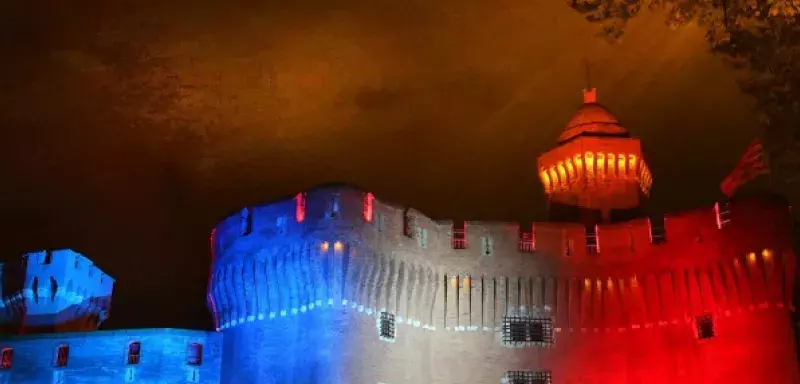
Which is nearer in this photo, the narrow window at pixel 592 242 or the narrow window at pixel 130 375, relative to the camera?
the narrow window at pixel 130 375

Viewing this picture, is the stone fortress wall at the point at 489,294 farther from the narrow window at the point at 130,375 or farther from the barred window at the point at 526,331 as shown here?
the narrow window at the point at 130,375

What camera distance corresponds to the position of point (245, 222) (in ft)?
120

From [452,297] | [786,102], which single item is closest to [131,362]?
[452,297]

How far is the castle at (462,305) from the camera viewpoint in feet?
110

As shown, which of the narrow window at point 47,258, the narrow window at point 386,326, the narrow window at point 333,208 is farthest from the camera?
the narrow window at point 47,258

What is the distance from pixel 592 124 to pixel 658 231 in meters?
11.0

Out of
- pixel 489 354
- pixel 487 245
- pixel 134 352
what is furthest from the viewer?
pixel 487 245

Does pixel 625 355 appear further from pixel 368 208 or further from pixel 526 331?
pixel 368 208

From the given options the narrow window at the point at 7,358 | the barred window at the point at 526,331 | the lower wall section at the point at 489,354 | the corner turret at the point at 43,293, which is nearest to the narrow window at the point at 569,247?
the barred window at the point at 526,331

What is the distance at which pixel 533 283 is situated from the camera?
37.1 metres

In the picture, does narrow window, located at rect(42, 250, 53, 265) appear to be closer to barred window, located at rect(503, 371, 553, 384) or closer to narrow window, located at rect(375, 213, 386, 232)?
narrow window, located at rect(375, 213, 386, 232)

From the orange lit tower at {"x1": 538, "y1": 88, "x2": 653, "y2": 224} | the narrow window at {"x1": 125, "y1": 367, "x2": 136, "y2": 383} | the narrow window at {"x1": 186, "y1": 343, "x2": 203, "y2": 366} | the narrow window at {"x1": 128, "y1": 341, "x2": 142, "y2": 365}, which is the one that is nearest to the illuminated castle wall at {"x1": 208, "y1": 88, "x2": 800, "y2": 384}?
the narrow window at {"x1": 186, "y1": 343, "x2": 203, "y2": 366}

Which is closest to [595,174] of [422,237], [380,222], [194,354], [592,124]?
[592,124]

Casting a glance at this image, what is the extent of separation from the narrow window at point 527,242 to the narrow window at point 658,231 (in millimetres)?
4647
